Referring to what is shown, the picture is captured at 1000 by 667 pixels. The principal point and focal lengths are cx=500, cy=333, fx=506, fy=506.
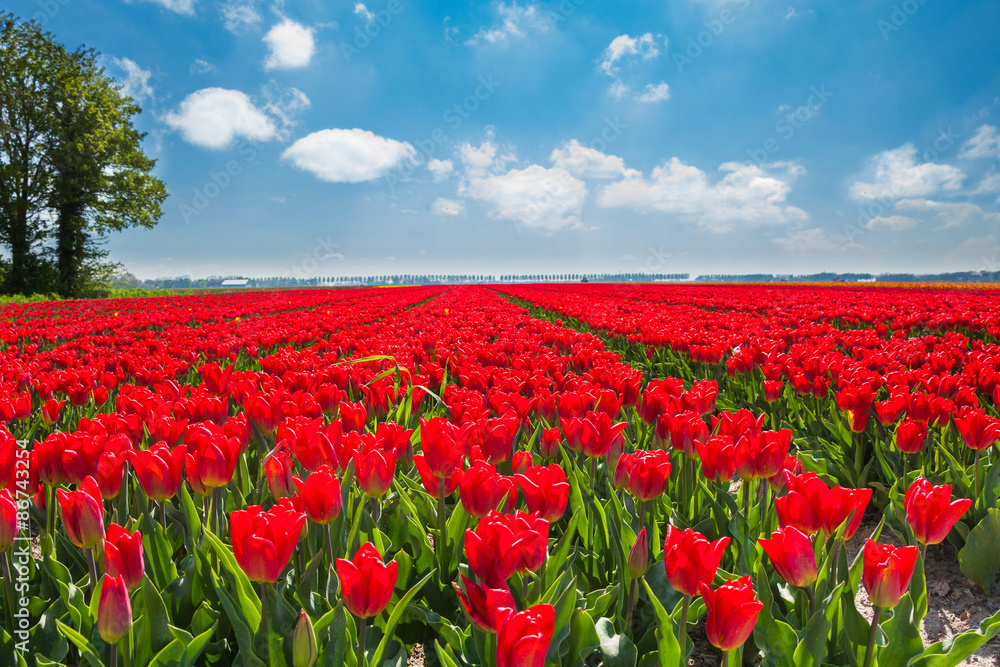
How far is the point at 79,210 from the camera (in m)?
35.6

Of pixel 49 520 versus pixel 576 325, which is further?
pixel 576 325

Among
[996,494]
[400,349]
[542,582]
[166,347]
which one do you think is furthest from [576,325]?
[542,582]

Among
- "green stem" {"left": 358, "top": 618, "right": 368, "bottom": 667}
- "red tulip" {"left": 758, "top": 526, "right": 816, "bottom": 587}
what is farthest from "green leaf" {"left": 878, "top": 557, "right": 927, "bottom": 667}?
"green stem" {"left": 358, "top": 618, "right": 368, "bottom": 667}

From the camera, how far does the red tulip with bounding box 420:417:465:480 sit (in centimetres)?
169

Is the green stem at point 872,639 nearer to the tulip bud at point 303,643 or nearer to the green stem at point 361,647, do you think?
the green stem at point 361,647

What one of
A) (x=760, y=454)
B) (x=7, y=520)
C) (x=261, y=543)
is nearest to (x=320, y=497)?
(x=261, y=543)

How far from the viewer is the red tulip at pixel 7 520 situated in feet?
4.22

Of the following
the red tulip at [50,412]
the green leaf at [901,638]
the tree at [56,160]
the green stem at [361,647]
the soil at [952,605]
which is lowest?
the soil at [952,605]

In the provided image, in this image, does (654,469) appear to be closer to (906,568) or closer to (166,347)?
(906,568)

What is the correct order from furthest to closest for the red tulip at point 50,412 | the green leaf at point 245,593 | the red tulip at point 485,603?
the red tulip at point 50,412 < the green leaf at point 245,593 < the red tulip at point 485,603

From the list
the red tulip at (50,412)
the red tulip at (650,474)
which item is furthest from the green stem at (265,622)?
the red tulip at (50,412)

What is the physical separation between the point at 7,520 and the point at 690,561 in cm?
172

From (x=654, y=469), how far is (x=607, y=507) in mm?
217

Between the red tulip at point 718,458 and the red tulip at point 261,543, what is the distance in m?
1.46
